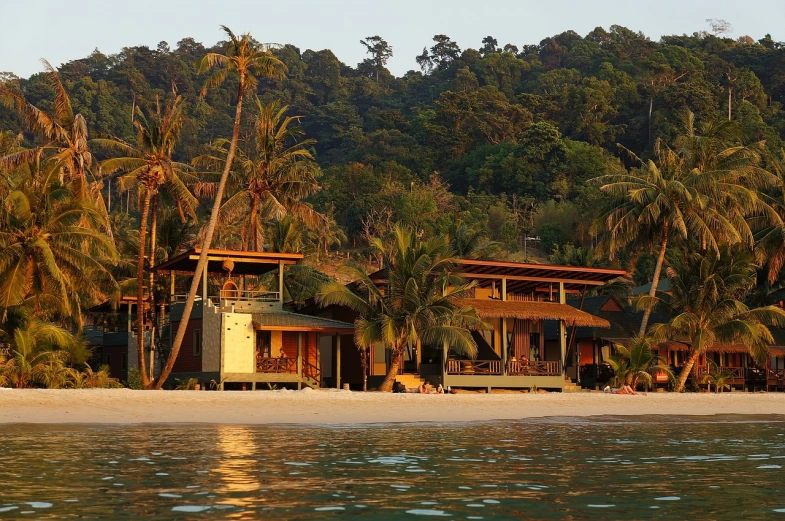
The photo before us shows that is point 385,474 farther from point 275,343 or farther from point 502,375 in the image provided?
point 502,375

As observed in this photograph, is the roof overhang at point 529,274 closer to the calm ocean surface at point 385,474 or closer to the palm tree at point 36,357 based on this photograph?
the palm tree at point 36,357

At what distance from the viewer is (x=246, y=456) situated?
1527cm

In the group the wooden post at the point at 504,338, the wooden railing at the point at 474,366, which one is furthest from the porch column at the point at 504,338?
the wooden railing at the point at 474,366

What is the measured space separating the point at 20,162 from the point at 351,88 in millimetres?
107515

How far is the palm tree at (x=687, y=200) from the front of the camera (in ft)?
144

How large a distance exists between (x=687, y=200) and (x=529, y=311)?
10.8 meters

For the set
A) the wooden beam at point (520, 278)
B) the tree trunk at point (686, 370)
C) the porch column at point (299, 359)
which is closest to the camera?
the porch column at point (299, 359)

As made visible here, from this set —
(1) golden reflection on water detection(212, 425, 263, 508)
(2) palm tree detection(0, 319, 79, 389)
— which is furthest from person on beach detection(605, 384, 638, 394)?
(1) golden reflection on water detection(212, 425, 263, 508)

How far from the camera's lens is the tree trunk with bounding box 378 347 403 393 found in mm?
34812

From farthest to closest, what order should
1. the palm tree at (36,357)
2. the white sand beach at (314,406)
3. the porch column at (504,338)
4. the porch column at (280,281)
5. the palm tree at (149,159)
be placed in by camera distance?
the porch column at (504,338)
the porch column at (280,281)
the palm tree at (149,159)
the palm tree at (36,357)
the white sand beach at (314,406)

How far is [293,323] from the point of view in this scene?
35.7 meters

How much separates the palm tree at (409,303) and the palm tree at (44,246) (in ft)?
26.3

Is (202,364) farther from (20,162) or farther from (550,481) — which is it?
(550,481)

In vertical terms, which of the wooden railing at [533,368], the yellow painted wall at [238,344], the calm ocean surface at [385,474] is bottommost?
the calm ocean surface at [385,474]
